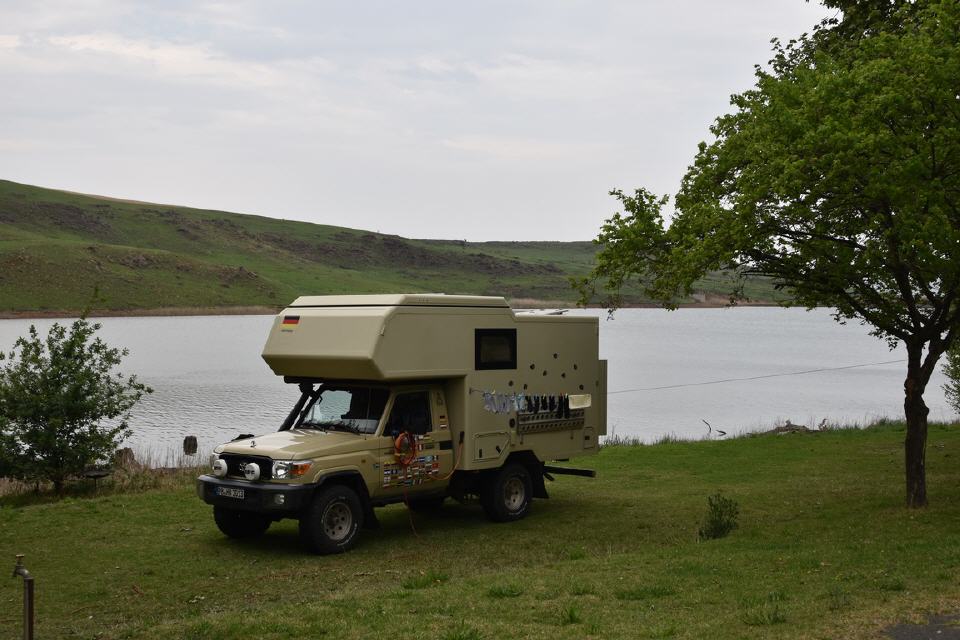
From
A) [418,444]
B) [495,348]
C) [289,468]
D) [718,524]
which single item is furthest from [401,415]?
[718,524]

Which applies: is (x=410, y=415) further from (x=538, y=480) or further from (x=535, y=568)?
(x=535, y=568)

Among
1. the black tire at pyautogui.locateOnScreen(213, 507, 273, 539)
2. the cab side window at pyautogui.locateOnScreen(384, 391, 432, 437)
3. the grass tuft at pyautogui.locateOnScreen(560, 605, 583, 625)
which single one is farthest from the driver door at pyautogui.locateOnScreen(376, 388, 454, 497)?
the grass tuft at pyautogui.locateOnScreen(560, 605, 583, 625)

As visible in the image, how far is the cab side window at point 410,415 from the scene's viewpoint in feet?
46.3

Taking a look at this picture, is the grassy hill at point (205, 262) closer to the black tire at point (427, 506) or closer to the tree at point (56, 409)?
the tree at point (56, 409)

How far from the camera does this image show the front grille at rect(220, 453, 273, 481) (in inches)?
510

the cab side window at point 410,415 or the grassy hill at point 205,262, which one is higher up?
the grassy hill at point 205,262

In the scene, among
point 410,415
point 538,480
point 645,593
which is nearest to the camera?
point 645,593

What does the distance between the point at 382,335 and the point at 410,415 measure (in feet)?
4.93

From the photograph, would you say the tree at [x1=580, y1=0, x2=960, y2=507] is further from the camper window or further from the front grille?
the front grille

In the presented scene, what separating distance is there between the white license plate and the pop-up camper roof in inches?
83.7

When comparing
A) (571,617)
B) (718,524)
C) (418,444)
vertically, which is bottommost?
(571,617)

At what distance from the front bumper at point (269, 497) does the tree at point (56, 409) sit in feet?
28.0

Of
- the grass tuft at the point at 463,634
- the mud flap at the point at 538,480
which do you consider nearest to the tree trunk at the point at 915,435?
the mud flap at the point at 538,480

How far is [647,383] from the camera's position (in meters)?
55.5
